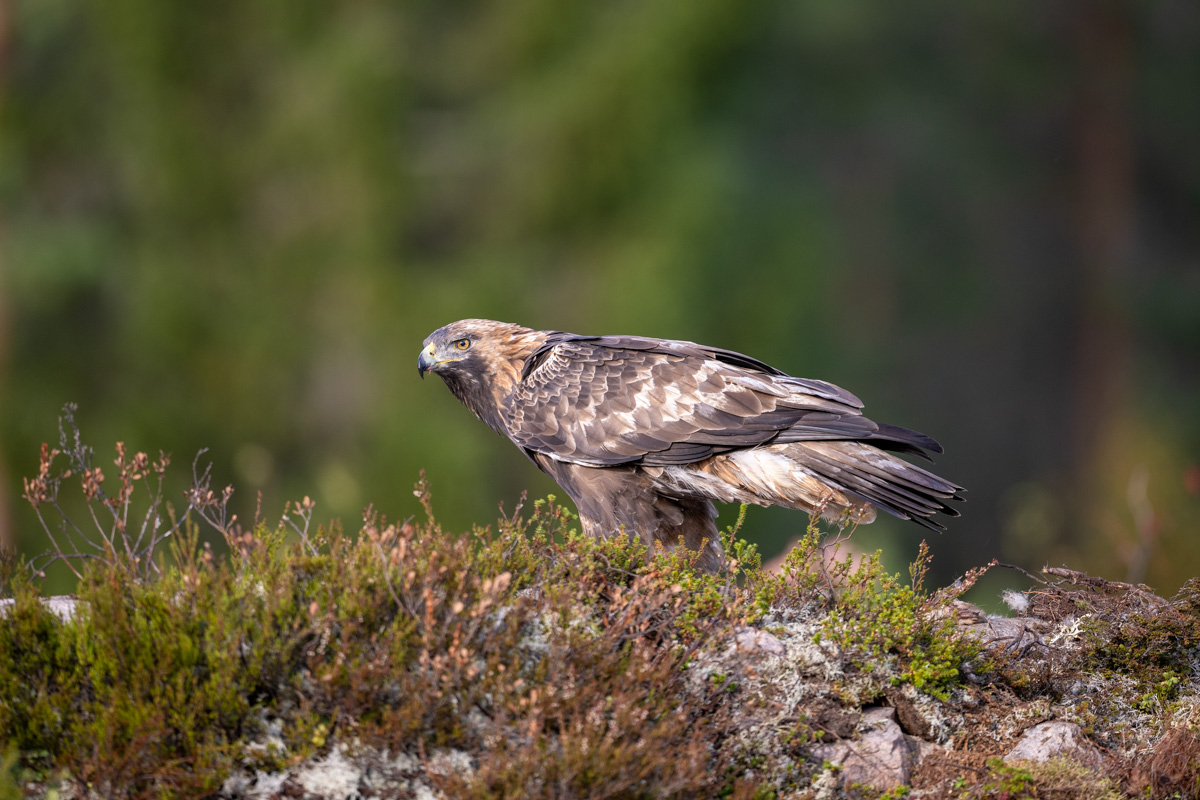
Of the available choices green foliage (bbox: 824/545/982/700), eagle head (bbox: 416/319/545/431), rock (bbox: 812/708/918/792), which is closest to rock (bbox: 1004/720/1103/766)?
green foliage (bbox: 824/545/982/700)

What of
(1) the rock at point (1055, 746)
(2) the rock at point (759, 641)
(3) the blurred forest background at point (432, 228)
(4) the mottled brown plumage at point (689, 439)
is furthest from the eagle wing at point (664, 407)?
(3) the blurred forest background at point (432, 228)

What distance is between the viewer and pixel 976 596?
1923cm

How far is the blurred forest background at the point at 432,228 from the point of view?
17.7 metres

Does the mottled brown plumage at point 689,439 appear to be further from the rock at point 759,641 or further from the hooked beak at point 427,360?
the rock at point 759,641

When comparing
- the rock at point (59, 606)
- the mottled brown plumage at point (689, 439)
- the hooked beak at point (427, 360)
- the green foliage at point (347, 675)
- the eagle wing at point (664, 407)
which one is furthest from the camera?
the hooked beak at point (427, 360)

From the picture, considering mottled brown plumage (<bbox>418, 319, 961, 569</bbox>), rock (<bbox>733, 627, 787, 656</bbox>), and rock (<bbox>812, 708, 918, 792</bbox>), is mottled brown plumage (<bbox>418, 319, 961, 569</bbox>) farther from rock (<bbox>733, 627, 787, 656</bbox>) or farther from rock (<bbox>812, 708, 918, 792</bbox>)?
rock (<bbox>812, 708, 918, 792</bbox>)

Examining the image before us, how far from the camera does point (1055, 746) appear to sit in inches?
212

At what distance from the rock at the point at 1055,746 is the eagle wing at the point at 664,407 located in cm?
162

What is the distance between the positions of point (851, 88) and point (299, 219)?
1510cm

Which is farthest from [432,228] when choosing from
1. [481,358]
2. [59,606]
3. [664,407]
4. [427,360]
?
[59,606]

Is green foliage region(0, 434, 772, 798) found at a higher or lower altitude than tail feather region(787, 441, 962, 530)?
lower

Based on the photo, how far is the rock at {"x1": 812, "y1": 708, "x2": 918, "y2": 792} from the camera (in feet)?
16.8

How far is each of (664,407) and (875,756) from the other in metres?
2.47

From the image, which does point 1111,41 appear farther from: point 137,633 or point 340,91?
point 137,633
